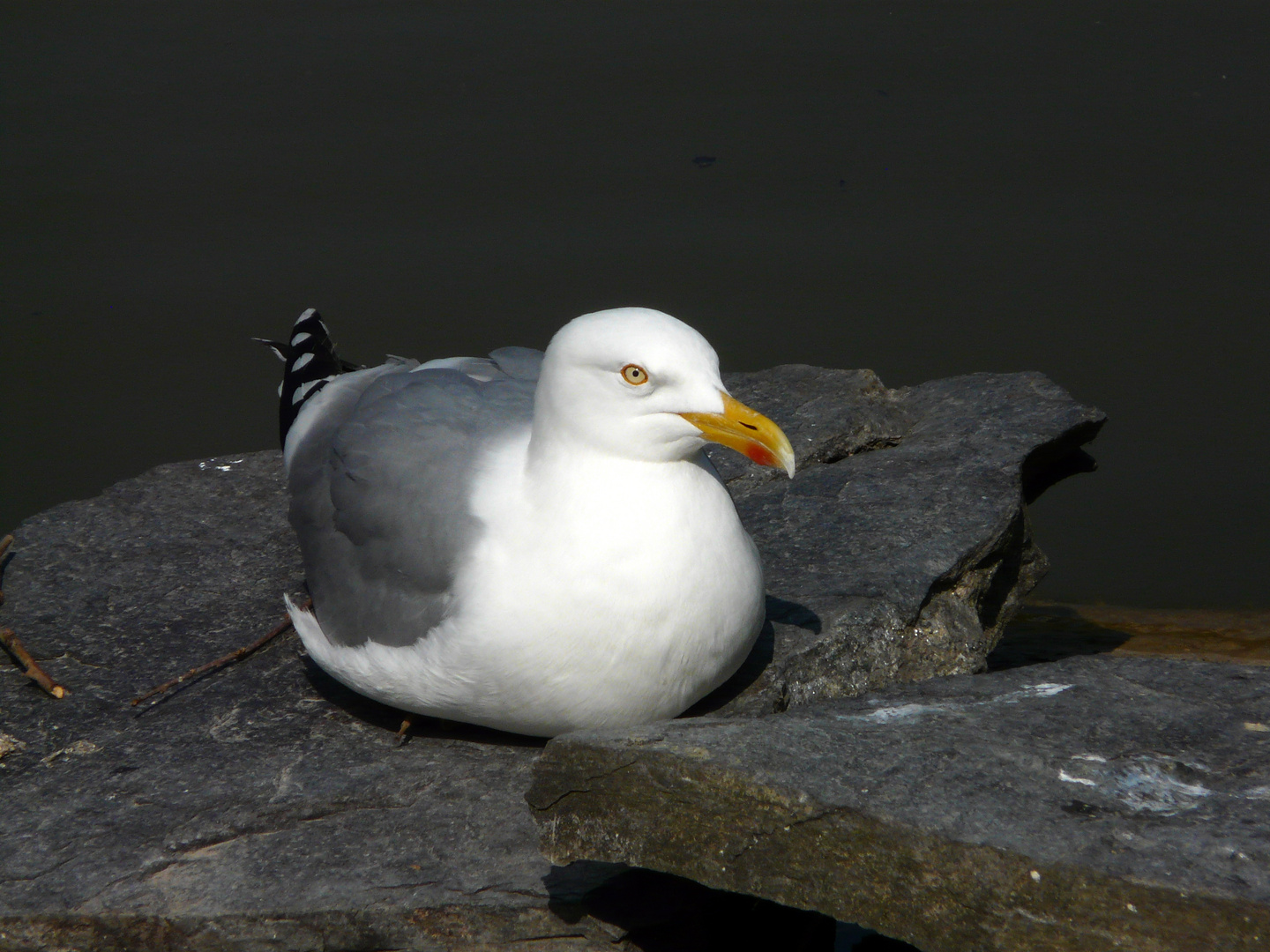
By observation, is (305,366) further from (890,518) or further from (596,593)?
(890,518)

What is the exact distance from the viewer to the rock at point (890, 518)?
3465mm

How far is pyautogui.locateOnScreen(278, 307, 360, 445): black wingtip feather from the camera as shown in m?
4.01

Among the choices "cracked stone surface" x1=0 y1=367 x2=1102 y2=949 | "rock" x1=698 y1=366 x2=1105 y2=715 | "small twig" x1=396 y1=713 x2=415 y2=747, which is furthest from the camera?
"rock" x1=698 y1=366 x2=1105 y2=715

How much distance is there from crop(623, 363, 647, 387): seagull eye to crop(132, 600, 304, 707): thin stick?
120cm

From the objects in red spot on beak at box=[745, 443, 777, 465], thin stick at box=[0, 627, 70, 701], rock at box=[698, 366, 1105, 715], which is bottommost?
thin stick at box=[0, 627, 70, 701]

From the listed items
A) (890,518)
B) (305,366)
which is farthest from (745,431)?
(305,366)

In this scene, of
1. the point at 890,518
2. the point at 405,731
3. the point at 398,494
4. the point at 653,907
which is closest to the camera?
the point at 653,907

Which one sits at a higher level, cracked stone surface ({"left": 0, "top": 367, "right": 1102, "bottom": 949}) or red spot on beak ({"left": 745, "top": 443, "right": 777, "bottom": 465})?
red spot on beak ({"left": 745, "top": 443, "right": 777, "bottom": 465})

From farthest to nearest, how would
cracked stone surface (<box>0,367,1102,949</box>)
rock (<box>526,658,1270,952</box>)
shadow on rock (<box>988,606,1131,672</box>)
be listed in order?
shadow on rock (<box>988,606,1131,672</box>)
cracked stone surface (<box>0,367,1102,949</box>)
rock (<box>526,658,1270,952</box>)

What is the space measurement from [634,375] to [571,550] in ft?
1.33

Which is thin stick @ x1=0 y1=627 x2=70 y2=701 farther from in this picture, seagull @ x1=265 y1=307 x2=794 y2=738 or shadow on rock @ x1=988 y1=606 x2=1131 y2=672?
shadow on rock @ x1=988 y1=606 x2=1131 y2=672

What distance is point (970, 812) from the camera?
2346mm

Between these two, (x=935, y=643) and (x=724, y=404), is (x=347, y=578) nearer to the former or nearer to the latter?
(x=724, y=404)

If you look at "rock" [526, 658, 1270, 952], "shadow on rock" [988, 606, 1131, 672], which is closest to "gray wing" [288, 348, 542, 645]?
"rock" [526, 658, 1270, 952]
